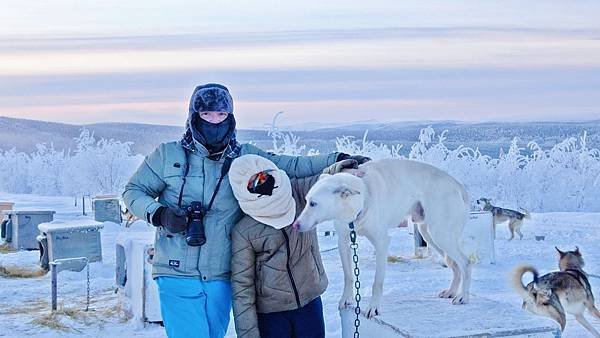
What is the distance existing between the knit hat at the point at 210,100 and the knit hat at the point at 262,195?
0.26 metres

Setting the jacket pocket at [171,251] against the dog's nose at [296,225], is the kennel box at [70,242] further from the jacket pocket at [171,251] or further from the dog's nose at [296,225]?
the dog's nose at [296,225]

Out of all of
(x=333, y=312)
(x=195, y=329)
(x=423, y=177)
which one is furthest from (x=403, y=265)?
(x=195, y=329)

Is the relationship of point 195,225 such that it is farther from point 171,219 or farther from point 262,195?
point 262,195

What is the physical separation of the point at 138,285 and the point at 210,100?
4715 millimetres

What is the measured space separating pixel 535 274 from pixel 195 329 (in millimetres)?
3944

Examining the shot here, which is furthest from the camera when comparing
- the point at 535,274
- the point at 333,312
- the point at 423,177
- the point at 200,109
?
the point at 333,312

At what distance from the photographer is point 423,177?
490cm

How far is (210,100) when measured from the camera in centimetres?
406

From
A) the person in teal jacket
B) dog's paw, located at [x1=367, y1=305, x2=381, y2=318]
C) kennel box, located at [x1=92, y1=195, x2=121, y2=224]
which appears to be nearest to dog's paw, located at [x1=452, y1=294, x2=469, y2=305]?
dog's paw, located at [x1=367, y1=305, x2=381, y2=318]

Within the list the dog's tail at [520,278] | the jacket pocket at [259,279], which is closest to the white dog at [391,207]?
the jacket pocket at [259,279]

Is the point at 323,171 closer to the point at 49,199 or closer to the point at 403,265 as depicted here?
the point at 403,265

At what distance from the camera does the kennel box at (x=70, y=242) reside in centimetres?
1215

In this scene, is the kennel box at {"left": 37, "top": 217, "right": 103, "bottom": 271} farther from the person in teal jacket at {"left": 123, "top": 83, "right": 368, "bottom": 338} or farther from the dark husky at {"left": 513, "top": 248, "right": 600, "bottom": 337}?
the person in teal jacket at {"left": 123, "top": 83, "right": 368, "bottom": 338}

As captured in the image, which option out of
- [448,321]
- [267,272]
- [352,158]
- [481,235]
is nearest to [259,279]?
[267,272]
